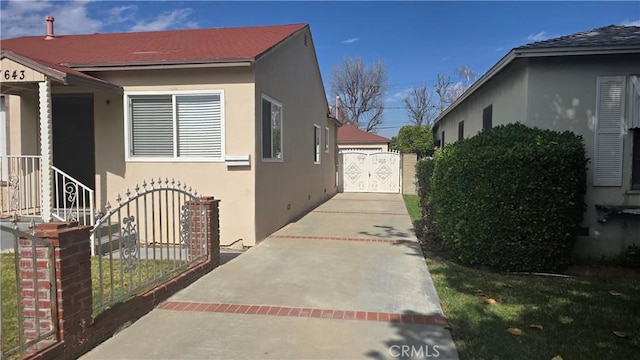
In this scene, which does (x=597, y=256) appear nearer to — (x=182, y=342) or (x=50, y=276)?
(x=182, y=342)

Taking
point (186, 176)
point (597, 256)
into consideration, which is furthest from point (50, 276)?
point (597, 256)

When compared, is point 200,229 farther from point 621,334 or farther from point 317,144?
point 317,144

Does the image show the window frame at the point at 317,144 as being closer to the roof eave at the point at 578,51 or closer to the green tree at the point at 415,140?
the roof eave at the point at 578,51

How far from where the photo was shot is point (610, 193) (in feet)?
23.4

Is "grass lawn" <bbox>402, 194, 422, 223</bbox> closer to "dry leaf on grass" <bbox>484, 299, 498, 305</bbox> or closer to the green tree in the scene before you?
"dry leaf on grass" <bbox>484, 299, 498, 305</bbox>

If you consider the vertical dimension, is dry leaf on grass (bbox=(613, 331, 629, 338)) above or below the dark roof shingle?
below

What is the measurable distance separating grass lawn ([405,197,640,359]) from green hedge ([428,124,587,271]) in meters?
0.31

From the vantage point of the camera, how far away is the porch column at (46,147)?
7094 millimetres

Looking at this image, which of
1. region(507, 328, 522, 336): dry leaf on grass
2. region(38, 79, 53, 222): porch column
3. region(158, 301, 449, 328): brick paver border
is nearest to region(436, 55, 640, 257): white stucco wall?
region(507, 328, 522, 336): dry leaf on grass

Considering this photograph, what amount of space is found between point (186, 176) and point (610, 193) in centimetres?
753

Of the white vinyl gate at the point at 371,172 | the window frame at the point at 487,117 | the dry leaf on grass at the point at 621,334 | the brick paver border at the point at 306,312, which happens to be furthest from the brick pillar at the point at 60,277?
the white vinyl gate at the point at 371,172

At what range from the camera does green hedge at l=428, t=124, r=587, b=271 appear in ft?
20.2

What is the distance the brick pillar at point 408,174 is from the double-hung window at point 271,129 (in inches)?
476

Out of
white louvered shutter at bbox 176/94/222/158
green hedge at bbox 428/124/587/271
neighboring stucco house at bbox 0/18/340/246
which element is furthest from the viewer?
white louvered shutter at bbox 176/94/222/158
